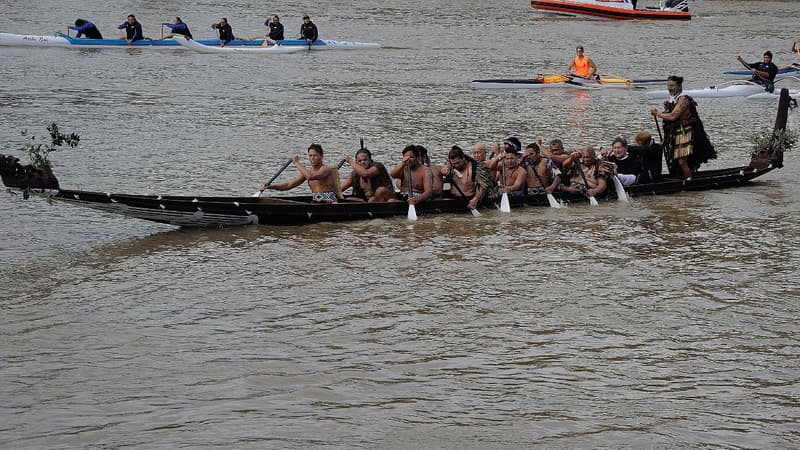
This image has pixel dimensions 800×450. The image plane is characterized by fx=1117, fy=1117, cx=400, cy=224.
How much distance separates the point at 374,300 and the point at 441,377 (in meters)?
2.26

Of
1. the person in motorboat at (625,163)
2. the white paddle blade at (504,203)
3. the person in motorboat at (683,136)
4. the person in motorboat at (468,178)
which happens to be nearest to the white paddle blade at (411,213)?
the person in motorboat at (468,178)

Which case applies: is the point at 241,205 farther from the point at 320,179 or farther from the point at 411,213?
the point at 411,213

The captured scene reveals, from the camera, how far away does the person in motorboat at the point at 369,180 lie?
14.4m

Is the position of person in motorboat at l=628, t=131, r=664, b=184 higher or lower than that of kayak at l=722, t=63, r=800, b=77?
lower

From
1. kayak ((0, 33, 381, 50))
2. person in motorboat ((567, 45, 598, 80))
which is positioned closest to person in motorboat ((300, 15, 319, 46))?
kayak ((0, 33, 381, 50))

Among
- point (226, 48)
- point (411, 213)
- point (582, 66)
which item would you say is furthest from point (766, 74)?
point (226, 48)

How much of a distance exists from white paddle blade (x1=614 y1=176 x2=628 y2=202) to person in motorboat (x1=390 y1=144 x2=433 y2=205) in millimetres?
2897

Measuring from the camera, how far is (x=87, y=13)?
45.0 metres

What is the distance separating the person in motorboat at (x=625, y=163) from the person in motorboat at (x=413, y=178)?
3.02 m

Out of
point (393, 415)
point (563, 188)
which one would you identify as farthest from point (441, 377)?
point (563, 188)

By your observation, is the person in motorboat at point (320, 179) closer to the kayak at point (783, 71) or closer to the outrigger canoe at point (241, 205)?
the outrigger canoe at point (241, 205)

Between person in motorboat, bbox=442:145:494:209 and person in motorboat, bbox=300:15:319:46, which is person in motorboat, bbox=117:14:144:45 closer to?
person in motorboat, bbox=300:15:319:46

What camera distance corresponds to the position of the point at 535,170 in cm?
1536

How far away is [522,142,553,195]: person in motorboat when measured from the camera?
15297mm
